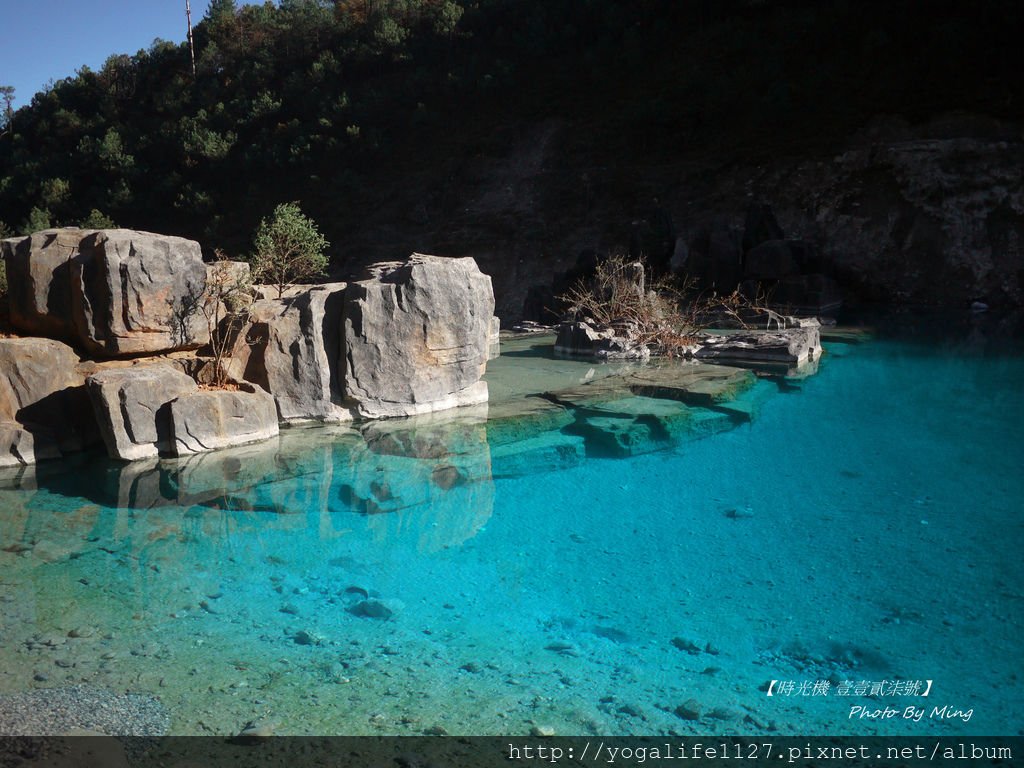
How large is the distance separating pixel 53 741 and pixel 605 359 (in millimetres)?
11380

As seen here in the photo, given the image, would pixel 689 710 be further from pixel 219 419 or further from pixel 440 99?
pixel 440 99

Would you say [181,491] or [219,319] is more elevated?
[219,319]

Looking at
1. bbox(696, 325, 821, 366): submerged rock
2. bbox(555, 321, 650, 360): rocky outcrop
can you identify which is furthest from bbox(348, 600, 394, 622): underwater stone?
bbox(696, 325, 821, 366): submerged rock

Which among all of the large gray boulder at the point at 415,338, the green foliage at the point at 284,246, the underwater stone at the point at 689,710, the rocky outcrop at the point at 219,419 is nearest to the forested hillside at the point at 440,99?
the green foliage at the point at 284,246

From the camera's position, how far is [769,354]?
13.5 meters

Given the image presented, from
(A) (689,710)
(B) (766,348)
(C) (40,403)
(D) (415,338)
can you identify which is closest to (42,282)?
(C) (40,403)

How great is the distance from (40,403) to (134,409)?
1140mm

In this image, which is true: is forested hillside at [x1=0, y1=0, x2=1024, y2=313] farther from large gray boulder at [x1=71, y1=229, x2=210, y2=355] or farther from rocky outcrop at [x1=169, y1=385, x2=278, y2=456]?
rocky outcrop at [x1=169, y1=385, x2=278, y2=456]

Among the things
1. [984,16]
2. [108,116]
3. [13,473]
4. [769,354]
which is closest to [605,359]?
[769,354]

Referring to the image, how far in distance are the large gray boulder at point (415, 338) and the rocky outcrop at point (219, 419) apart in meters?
1.15

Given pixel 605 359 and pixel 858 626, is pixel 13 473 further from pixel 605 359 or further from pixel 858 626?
pixel 605 359

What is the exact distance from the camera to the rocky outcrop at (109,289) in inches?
350

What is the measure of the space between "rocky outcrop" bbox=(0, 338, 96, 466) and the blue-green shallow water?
1.69 feet

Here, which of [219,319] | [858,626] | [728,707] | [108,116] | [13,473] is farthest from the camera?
[108,116]
